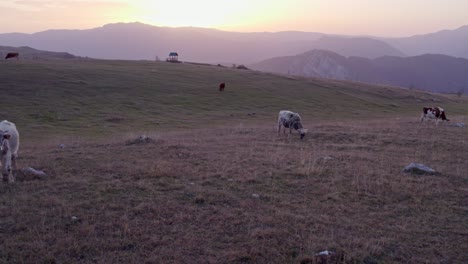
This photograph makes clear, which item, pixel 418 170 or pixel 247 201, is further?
pixel 418 170

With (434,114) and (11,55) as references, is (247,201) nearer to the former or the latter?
(434,114)

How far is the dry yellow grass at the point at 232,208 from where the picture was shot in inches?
297

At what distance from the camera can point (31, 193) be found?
10.6 meters

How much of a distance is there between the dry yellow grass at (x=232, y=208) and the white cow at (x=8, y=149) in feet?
1.29

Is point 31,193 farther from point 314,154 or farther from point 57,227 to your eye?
point 314,154

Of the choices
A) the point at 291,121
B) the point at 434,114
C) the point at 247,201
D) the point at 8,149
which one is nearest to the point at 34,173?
the point at 8,149

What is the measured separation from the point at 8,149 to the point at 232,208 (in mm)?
6978

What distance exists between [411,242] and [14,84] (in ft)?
147

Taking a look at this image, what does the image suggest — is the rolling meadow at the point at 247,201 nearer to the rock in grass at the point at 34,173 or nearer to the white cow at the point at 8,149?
the rock in grass at the point at 34,173

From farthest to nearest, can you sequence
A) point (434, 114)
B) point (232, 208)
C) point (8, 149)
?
1. point (434, 114)
2. point (8, 149)
3. point (232, 208)

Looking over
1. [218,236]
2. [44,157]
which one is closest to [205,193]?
[218,236]

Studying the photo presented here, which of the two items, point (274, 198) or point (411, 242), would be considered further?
point (274, 198)

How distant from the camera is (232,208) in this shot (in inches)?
383

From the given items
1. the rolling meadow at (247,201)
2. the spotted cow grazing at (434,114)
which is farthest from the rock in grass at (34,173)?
the spotted cow grazing at (434,114)
